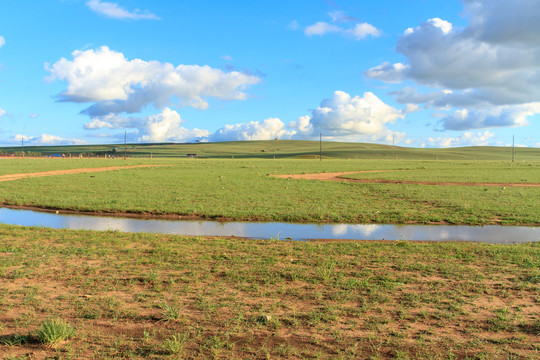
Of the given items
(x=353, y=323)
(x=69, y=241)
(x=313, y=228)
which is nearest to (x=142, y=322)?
(x=353, y=323)

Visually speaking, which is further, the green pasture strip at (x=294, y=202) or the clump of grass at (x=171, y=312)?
the green pasture strip at (x=294, y=202)

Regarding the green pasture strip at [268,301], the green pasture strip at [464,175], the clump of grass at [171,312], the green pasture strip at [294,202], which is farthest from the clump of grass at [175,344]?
the green pasture strip at [464,175]

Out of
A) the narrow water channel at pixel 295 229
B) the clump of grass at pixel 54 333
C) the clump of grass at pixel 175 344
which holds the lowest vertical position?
the narrow water channel at pixel 295 229

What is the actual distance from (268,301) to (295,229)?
8355 millimetres

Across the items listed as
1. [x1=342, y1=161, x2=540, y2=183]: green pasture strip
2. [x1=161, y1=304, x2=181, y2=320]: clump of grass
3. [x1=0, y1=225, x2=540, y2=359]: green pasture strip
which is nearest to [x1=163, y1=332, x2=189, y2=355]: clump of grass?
[x1=0, y1=225, x2=540, y2=359]: green pasture strip

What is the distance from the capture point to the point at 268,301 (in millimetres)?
6840

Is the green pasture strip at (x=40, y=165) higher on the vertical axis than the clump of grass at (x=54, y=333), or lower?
higher

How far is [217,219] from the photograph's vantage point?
1720cm

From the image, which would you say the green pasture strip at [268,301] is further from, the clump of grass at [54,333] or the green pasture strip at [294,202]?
the green pasture strip at [294,202]

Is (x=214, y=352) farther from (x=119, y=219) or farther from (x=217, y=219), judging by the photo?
(x=119, y=219)

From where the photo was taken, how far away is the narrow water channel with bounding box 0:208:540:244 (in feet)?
45.0

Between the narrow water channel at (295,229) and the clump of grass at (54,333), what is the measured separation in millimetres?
8336

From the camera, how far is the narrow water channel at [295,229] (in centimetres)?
1370

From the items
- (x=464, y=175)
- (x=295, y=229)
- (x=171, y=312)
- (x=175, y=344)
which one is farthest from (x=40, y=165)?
(x=175, y=344)
